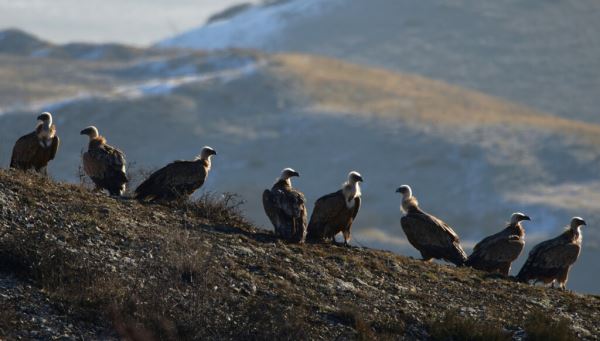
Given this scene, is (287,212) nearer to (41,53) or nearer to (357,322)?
(357,322)

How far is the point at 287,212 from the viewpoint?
20906 millimetres

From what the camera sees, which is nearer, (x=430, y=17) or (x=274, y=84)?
(x=274, y=84)

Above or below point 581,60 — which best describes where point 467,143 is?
below

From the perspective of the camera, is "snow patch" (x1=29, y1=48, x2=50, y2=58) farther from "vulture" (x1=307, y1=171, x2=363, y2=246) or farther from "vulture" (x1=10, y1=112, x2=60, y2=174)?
"vulture" (x1=307, y1=171, x2=363, y2=246)

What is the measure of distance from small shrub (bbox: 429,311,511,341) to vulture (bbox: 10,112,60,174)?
824 cm

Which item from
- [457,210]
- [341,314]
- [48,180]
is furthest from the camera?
[457,210]

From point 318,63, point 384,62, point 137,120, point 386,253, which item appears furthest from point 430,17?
point 386,253

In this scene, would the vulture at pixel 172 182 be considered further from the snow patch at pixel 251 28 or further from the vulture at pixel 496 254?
the snow patch at pixel 251 28

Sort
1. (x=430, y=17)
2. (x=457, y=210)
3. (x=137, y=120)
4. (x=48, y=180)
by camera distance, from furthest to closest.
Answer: (x=430, y=17) < (x=137, y=120) < (x=457, y=210) < (x=48, y=180)

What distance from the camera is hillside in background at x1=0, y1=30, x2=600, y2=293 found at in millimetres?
82750

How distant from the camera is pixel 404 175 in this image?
9012 cm

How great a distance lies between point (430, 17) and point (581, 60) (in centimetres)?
2602

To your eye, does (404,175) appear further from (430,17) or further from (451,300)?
(430,17)

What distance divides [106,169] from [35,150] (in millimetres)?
1225
